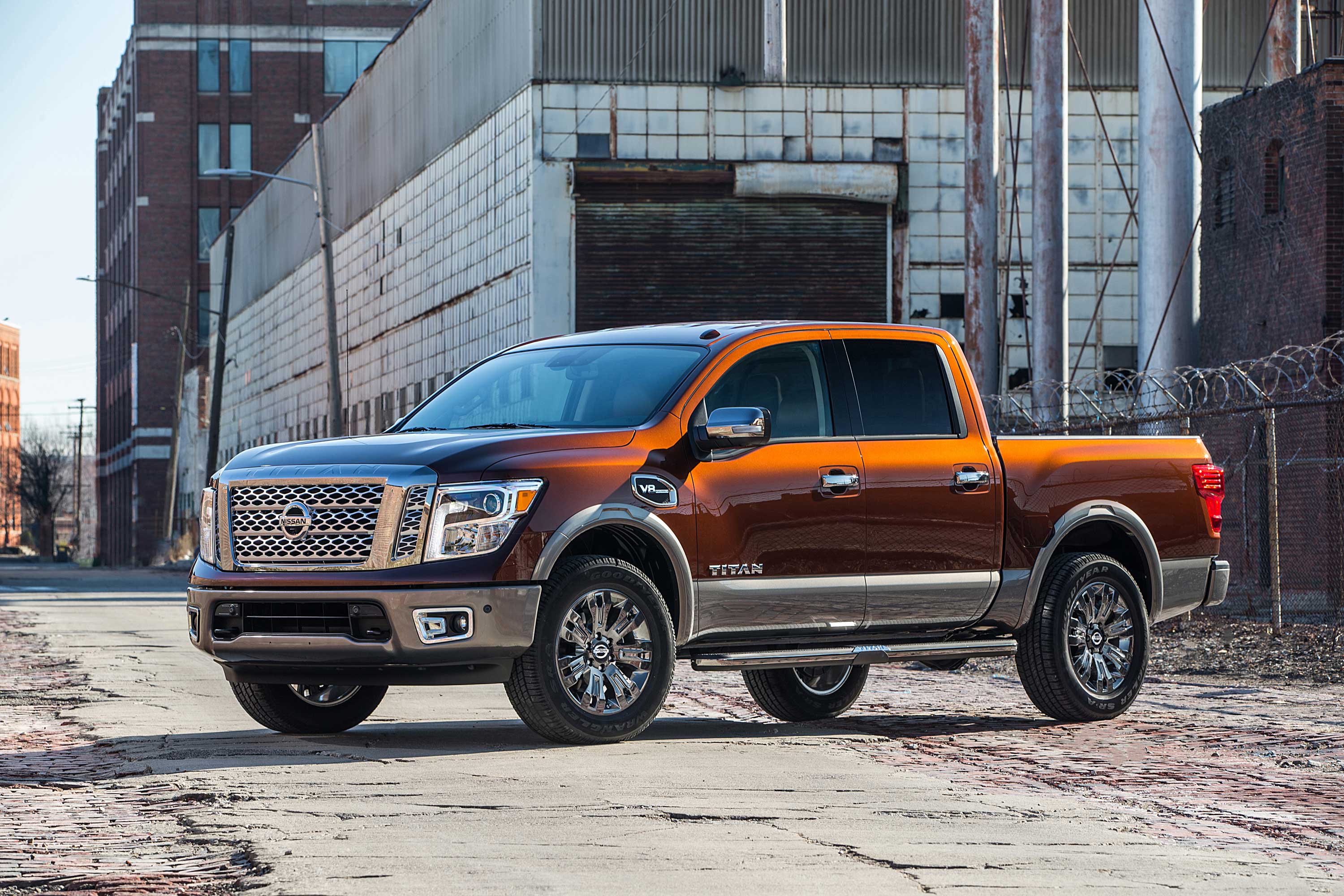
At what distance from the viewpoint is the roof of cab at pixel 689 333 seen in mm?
10461

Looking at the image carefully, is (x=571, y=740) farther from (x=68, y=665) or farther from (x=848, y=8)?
(x=848, y=8)

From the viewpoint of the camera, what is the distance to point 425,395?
143ft

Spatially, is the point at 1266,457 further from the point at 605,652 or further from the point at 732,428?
the point at 605,652

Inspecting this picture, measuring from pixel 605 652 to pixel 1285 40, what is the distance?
2845cm

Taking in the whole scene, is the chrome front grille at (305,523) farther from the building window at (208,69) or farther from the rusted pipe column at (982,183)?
the building window at (208,69)

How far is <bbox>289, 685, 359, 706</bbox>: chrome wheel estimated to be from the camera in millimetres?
10508

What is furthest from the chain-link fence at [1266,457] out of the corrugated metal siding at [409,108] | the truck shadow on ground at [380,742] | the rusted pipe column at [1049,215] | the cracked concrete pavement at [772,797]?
the corrugated metal siding at [409,108]

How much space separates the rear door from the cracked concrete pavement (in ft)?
2.48

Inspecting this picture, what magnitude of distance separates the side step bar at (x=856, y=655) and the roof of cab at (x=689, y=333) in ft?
5.33

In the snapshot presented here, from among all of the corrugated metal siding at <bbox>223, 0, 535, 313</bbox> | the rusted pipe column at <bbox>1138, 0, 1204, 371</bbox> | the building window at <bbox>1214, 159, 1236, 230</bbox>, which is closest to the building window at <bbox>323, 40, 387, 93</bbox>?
the corrugated metal siding at <bbox>223, 0, 535, 313</bbox>

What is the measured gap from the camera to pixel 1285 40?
34.6 m

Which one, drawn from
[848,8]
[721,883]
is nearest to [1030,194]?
[848,8]

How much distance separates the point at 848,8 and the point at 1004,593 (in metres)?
27.7

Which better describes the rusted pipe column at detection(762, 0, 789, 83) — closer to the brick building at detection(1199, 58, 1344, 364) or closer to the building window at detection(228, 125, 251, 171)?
the brick building at detection(1199, 58, 1344, 364)
